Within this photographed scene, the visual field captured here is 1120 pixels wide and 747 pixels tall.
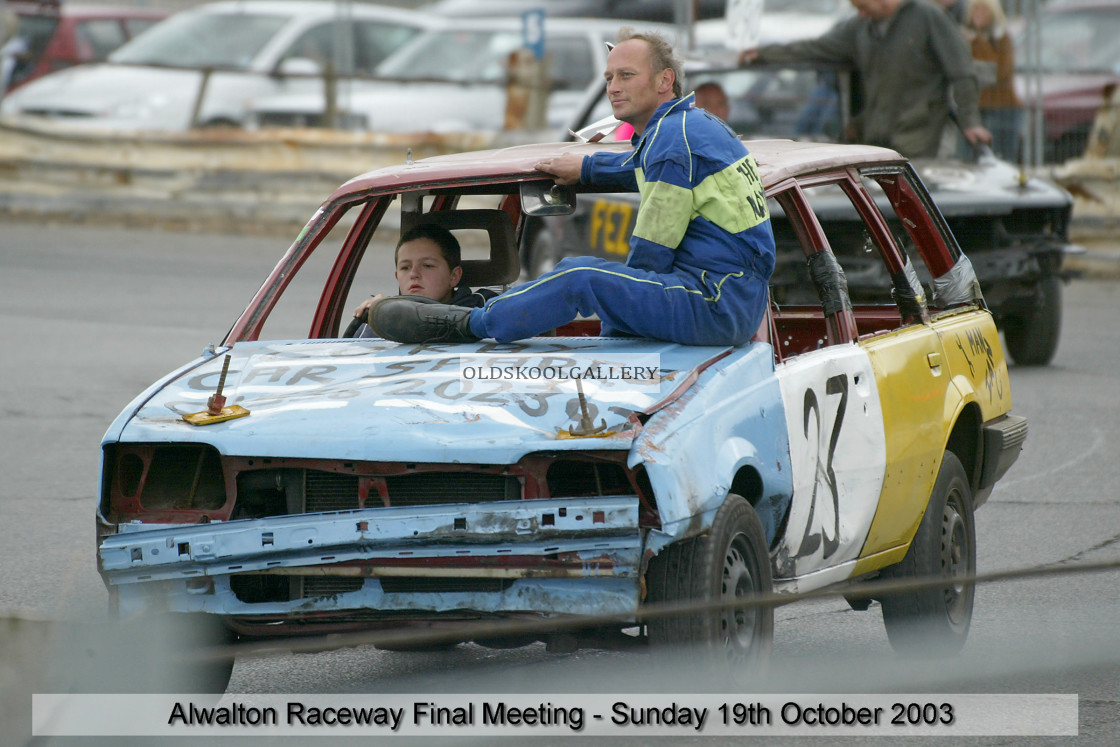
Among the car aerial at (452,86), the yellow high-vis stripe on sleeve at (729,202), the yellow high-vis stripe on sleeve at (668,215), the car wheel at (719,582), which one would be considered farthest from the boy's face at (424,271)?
the car aerial at (452,86)

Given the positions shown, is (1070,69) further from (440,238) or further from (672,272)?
(672,272)

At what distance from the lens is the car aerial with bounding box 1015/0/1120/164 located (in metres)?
15.7

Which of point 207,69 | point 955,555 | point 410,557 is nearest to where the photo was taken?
point 410,557

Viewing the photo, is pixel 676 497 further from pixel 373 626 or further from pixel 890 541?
pixel 890 541

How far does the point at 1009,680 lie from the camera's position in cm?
509

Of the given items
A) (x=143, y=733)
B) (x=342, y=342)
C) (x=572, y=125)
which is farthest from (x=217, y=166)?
(x=143, y=733)

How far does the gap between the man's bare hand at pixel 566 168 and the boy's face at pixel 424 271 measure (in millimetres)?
566

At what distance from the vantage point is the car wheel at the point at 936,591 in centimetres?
518

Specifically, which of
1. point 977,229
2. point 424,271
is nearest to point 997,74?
point 977,229

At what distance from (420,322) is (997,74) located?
11.6 meters

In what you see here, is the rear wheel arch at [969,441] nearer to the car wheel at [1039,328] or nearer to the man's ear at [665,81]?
the man's ear at [665,81]

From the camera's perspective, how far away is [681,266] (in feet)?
15.0

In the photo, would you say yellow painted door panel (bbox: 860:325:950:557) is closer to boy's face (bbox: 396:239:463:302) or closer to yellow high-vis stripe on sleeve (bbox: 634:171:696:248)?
yellow high-vis stripe on sleeve (bbox: 634:171:696:248)

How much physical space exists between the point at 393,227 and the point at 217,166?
184 centimetres
